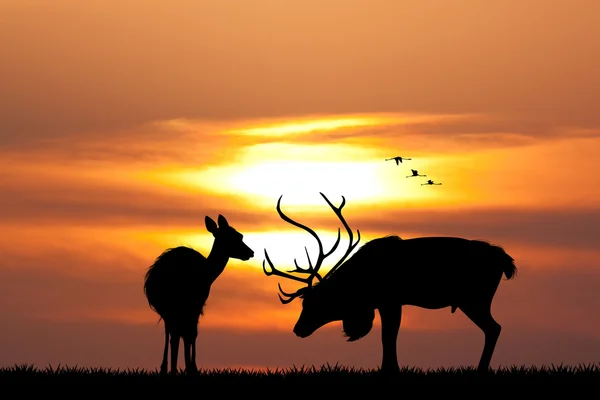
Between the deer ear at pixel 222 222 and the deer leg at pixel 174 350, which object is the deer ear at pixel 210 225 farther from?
the deer leg at pixel 174 350

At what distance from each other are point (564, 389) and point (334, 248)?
20.7 feet

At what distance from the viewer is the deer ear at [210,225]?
70.2 ft

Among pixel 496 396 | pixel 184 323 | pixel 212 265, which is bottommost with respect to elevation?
pixel 496 396

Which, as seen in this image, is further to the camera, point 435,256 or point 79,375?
point 435,256

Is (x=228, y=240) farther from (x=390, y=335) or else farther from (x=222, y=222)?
(x=390, y=335)

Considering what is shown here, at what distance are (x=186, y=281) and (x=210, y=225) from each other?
154 centimetres

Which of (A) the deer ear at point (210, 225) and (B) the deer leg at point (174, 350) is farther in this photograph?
(A) the deer ear at point (210, 225)

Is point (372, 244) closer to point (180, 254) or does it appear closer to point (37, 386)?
point (180, 254)

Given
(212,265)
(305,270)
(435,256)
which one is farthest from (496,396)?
(212,265)

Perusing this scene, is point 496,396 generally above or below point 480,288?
below

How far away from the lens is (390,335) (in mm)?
18969

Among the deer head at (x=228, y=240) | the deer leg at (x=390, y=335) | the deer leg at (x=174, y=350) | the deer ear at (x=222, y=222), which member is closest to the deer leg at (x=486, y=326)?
the deer leg at (x=390, y=335)

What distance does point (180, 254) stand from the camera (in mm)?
20891

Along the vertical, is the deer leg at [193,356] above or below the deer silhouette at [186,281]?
below
